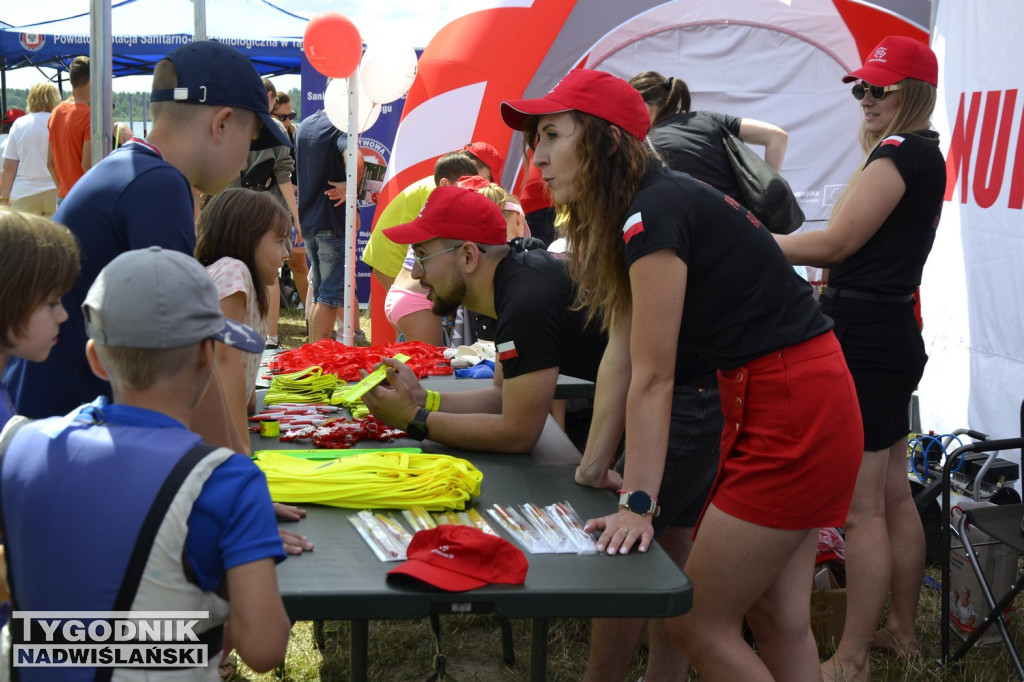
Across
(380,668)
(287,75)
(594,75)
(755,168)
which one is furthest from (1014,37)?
(287,75)

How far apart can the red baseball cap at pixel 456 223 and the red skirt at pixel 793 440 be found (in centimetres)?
91

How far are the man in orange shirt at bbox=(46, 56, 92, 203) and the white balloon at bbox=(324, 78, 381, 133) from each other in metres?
1.58

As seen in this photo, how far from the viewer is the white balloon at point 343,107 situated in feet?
22.2

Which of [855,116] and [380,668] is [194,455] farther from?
[855,116]

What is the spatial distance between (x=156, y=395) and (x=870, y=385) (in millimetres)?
2232

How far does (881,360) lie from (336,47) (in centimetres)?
434

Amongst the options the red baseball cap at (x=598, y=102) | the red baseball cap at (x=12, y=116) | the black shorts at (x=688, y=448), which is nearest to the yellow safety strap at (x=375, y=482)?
the black shorts at (x=688, y=448)

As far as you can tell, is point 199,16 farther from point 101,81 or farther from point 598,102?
point 598,102

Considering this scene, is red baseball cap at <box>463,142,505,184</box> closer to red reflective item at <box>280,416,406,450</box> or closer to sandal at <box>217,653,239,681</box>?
red reflective item at <box>280,416,406,450</box>

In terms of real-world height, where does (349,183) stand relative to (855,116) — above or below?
below

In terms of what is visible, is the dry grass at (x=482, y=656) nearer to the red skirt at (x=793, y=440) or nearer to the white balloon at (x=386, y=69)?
the red skirt at (x=793, y=440)

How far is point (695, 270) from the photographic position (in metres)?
2.01

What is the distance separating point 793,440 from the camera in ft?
6.53

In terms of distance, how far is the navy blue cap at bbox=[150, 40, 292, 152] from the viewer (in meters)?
2.07
